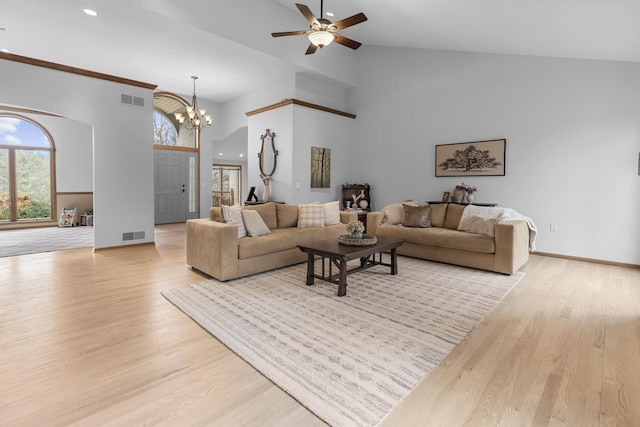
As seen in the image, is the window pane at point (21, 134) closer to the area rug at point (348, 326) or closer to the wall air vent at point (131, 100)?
the wall air vent at point (131, 100)

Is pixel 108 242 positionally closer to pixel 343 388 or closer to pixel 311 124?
pixel 311 124

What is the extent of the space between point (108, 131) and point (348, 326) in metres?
5.40

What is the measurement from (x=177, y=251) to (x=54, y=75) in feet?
10.8

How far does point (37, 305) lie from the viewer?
3.05 meters

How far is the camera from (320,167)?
23.0 feet

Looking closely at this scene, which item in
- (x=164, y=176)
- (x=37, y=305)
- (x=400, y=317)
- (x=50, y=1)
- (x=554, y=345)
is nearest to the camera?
(x=554, y=345)

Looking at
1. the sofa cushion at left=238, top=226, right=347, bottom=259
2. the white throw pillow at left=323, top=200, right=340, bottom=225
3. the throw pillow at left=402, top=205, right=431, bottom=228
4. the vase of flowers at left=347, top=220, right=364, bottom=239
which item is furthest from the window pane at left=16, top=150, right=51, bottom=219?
the throw pillow at left=402, top=205, right=431, bottom=228

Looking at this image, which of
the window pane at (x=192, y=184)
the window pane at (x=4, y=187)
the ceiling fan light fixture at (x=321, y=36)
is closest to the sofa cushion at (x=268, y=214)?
the ceiling fan light fixture at (x=321, y=36)

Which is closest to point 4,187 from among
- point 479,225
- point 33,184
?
point 33,184

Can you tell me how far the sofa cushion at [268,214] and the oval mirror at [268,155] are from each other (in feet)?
6.86

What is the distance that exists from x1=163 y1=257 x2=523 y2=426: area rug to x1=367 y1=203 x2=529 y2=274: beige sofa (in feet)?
0.84

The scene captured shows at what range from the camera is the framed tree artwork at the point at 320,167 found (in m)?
6.87

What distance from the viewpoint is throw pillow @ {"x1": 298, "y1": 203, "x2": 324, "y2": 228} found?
201 inches

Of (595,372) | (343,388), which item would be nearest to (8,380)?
(343,388)
